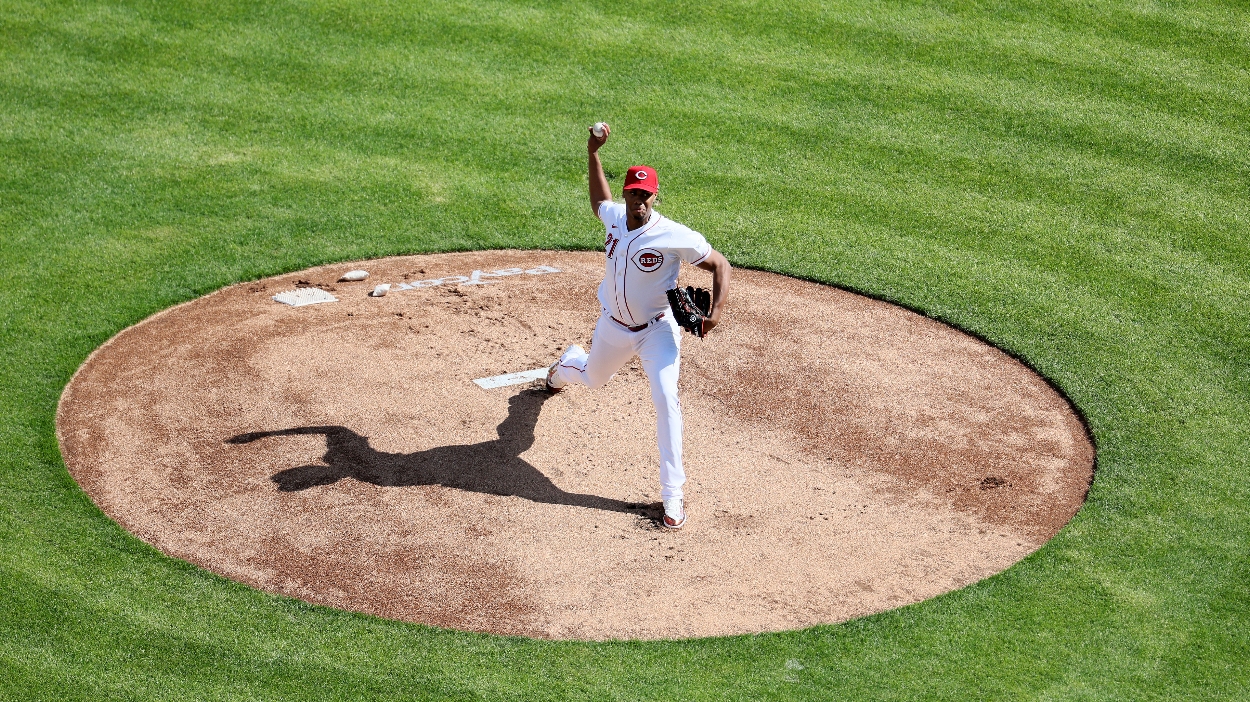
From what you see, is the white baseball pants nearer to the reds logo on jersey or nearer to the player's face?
the reds logo on jersey

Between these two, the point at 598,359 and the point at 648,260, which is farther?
the point at 598,359

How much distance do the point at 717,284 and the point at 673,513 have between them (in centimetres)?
143

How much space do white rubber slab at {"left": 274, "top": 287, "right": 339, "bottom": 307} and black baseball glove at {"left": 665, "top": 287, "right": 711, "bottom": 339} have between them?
3.98 m

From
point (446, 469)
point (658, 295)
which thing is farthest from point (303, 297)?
point (658, 295)

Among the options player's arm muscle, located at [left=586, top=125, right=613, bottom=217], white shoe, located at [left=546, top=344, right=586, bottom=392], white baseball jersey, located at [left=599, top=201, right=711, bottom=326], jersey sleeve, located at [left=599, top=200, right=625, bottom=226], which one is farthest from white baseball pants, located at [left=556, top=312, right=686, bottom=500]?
player's arm muscle, located at [left=586, top=125, right=613, bottom=217]

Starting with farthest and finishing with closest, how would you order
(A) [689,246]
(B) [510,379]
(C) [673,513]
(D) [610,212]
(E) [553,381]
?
1. (B) [510,379]
2. (E) [553,381]
3. (D) [610,212]
4. (C) [673,513]
5. (A) [689,246]

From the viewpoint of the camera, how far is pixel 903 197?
40.0 ft

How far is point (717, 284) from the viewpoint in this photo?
729 cm

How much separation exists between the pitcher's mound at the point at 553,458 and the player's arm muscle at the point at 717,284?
1.23 metres

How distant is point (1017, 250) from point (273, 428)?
7001 millimetres

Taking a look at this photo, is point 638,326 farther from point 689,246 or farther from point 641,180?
point 641,180

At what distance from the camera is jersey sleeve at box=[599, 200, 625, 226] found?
7.55 meters

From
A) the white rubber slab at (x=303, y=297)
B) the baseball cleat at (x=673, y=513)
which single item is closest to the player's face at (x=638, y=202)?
the baseball cleat at (x=673, y=513)

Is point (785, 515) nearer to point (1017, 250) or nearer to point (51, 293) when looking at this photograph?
point (1017, 250)
